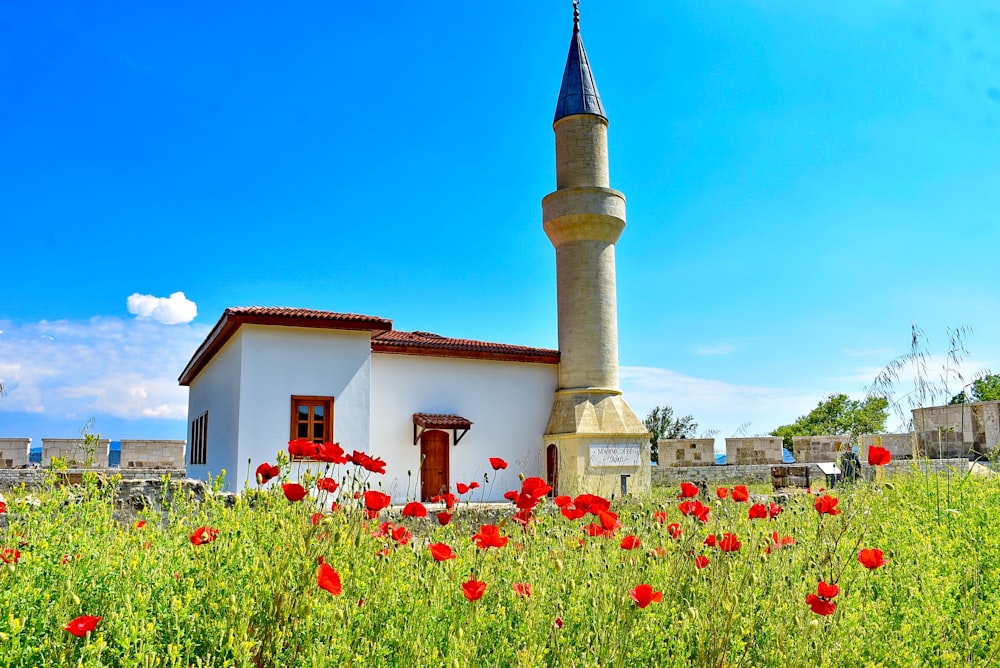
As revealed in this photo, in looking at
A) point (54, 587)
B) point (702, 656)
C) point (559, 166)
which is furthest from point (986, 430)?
point (54, 587)

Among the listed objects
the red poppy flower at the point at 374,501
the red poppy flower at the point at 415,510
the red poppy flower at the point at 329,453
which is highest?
the red poppy flower at the point at 329,453

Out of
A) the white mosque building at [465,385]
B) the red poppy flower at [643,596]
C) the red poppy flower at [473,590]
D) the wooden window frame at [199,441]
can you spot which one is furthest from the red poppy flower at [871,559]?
the wooden window frame at [199,441]

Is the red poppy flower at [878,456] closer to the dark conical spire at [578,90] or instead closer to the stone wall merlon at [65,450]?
the dark conical spire at [578,90]

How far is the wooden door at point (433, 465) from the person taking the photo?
16297 mm

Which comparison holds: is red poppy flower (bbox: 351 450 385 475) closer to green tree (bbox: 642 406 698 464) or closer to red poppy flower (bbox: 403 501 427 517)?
red poppy flower (bbox: 403 501 427 517)

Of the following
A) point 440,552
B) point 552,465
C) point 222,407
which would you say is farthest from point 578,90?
point 440,552

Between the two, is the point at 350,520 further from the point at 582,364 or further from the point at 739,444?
the point at 739,444

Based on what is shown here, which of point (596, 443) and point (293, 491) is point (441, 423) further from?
point (293, 491)

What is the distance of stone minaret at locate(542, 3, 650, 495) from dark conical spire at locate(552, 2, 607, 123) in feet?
0.10

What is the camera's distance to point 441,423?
1606 cm

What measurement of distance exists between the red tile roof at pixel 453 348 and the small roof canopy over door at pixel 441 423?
→ 149 centimetres

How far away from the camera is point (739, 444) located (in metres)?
20.6

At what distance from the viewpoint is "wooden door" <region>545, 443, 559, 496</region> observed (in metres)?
17.3

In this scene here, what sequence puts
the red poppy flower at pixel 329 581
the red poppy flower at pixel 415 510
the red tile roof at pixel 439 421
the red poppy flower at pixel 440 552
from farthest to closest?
the red tile roof at pixel 439 421, the red poppy flower at pixel 415 510, the red poppy flower at pixel 440 552, the red poppy flower at pixel 329 581
